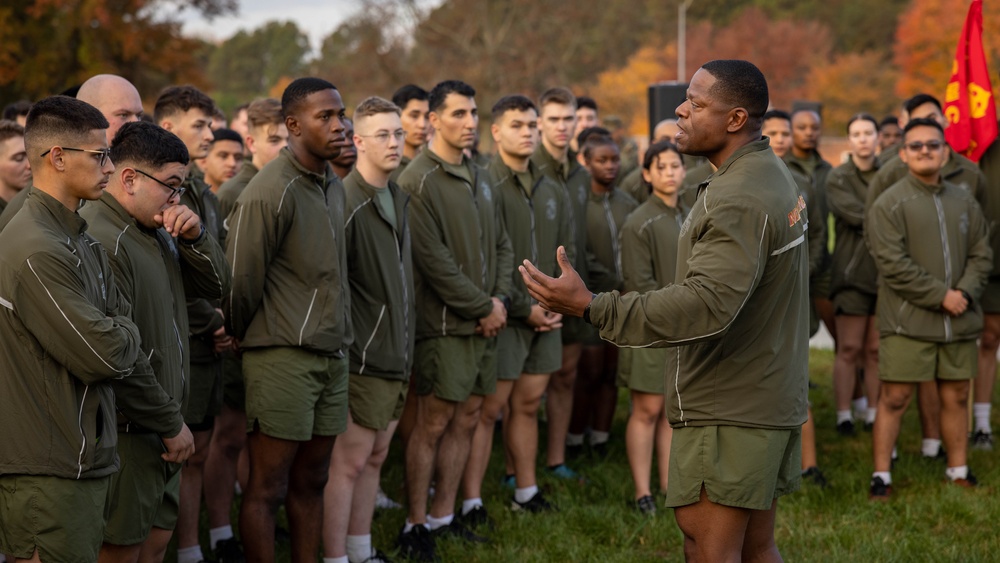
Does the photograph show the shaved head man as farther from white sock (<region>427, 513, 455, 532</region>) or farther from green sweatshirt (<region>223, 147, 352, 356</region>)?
white sock (<region>427, 513, 455, 532</region>)

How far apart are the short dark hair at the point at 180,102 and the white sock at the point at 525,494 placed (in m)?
3.07

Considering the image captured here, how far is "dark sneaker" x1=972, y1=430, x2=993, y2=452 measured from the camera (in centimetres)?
862

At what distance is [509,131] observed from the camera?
23.9 feet

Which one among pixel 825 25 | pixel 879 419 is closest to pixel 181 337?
pixel 879 419

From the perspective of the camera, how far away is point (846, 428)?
9297mm

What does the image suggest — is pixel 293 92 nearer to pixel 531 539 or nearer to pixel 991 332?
pixel 531 539

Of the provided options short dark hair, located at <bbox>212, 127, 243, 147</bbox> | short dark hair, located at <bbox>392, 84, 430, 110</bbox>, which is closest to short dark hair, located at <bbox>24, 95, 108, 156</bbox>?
short dark hair, located at <bbox>212, 127, 243, 147</bbox>

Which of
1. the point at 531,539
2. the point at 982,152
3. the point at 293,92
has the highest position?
the point at 293,92

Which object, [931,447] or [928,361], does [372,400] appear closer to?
[928,361]

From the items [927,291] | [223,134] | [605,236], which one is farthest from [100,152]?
[927,291]

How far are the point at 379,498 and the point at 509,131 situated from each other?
2467 mm

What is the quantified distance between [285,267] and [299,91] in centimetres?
Answer: 85

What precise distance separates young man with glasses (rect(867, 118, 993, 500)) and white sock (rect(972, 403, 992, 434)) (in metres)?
1.25

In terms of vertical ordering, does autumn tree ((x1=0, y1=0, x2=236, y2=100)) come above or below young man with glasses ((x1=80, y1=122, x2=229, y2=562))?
above
